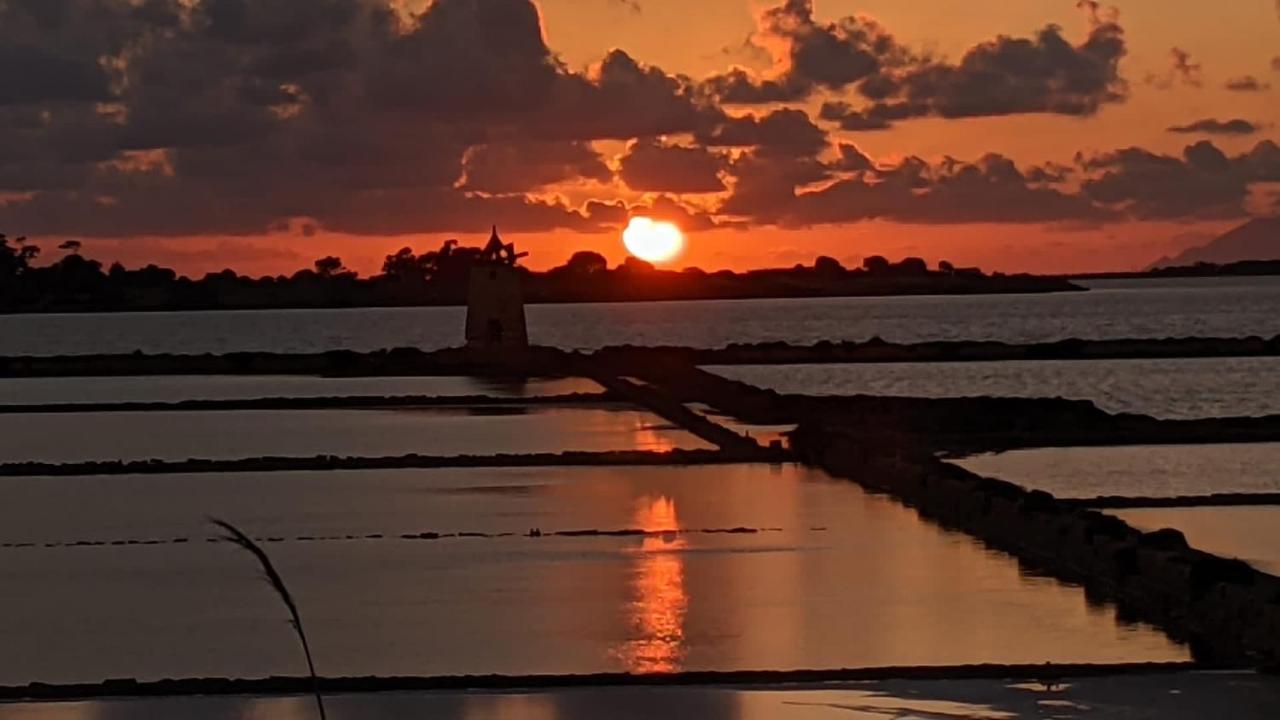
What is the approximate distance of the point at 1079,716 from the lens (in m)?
8.39

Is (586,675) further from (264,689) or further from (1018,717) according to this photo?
(1018,717)

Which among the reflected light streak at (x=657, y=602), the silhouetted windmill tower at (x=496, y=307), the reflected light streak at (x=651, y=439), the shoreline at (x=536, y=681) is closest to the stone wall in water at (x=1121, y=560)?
the shoreline at (x=536, y=681)

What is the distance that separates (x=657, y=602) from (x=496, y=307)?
33740 millimetres

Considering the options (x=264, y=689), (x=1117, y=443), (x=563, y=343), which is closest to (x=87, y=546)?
(x=264, y=689)

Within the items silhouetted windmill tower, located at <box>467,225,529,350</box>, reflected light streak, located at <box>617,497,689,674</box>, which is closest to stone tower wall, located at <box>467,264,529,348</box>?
silhouetted windmill tower, located at <box>467,225,529,350</box>

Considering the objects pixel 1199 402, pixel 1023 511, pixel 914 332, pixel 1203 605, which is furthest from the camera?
pixel 914 332

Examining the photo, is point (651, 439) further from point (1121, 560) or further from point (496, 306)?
point (496, 306)

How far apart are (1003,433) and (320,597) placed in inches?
599

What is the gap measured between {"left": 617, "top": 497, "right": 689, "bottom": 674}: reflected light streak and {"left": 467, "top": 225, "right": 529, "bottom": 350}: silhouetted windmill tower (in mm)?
28981

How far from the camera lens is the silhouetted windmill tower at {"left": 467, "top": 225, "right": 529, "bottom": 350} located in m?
45.6

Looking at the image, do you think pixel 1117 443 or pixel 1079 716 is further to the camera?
pixel 1117 443

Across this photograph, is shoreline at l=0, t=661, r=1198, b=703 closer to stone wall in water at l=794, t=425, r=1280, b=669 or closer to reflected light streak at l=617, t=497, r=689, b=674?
reflected light streak at l=617, t=497, r=689, b=674

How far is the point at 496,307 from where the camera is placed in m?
45.7

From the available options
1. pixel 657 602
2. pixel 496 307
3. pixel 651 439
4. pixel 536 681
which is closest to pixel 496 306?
pixel 496 307
